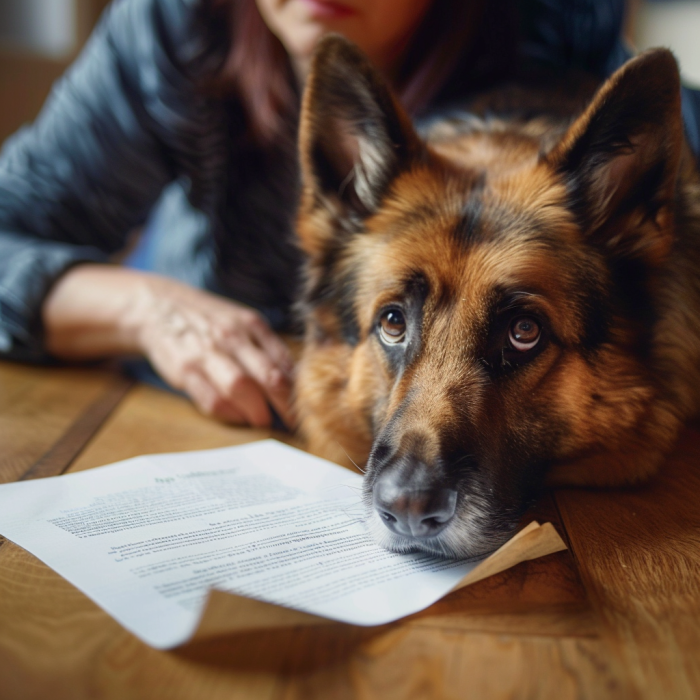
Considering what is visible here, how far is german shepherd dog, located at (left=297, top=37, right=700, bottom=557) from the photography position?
3.82 feet

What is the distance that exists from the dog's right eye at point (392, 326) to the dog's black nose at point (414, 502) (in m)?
0.39

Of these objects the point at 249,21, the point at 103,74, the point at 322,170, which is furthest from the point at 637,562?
the point at 103,74

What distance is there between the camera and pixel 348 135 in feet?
5.09

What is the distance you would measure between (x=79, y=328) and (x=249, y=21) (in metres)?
1.12

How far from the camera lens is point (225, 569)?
99 cm

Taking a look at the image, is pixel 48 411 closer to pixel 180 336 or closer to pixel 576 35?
pixel 180 336

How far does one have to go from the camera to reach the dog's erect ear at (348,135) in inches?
54.7

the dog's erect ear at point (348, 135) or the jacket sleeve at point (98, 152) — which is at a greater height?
the dog's erect ear at point (348, 135)

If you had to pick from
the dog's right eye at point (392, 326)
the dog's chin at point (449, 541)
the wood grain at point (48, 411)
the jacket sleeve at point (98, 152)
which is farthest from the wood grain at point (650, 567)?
the jacket sleeve at point (98, 152)

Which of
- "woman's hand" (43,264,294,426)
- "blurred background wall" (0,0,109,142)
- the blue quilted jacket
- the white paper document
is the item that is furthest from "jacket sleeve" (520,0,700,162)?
"blurred background wall" (0,0,109,142)

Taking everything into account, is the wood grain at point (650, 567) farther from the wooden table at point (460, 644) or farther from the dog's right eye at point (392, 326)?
the dog's right eye at point (392, 326)

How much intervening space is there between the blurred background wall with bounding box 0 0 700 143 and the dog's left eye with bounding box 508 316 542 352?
2.95m

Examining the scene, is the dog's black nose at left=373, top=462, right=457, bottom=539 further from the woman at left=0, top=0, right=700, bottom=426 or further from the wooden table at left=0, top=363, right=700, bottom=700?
the woman at left=0, top=0, right=700, bottom=426

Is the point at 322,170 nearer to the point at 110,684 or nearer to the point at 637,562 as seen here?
the point at 637,562
